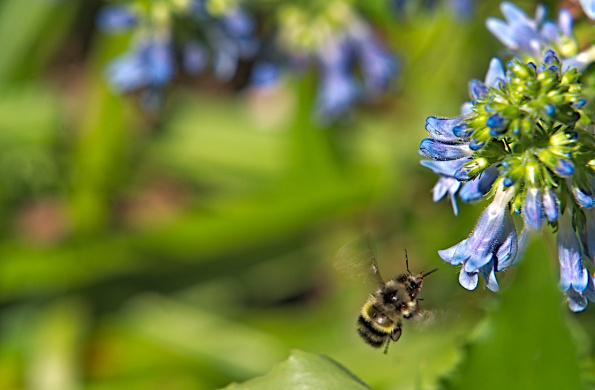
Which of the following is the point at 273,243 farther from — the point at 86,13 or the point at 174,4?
the point at 86,13

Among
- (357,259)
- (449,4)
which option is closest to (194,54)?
(449,4)

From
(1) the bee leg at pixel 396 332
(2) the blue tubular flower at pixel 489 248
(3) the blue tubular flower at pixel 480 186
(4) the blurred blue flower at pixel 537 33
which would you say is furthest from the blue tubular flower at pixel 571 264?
(1) the bee leg at pixel 396 332

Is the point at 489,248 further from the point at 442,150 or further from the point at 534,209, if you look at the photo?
the point at 442,150

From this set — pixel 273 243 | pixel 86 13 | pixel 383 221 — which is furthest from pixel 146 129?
pixel 383 221

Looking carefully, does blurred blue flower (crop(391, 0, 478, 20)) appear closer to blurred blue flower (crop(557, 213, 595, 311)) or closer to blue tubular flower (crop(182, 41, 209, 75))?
blue tubular flower (crop(182, 41, 209, 75))

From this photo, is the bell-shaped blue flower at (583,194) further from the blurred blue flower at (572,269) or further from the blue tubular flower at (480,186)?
the blue tubular flower at (480,186)

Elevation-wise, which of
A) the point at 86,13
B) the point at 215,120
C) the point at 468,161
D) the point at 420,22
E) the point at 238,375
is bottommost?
the point at 468,161
